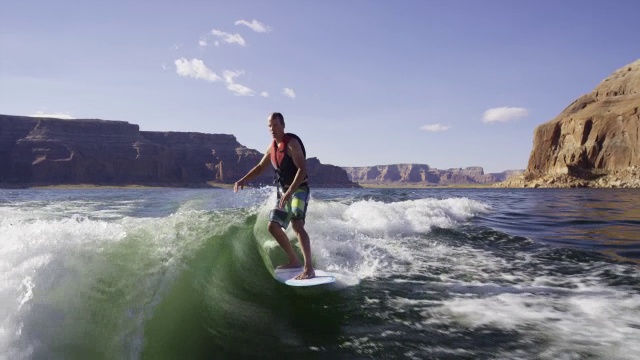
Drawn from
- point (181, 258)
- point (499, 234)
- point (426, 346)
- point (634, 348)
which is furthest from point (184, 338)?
Result: point (499, 234)

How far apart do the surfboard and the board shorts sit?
2.38 feet

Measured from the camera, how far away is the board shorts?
5.94 metres

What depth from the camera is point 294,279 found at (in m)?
5.56

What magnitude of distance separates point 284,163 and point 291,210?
782mm

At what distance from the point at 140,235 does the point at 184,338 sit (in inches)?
89.5

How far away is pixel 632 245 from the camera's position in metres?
9.42

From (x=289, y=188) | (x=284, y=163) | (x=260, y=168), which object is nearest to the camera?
(x=289, y=188)

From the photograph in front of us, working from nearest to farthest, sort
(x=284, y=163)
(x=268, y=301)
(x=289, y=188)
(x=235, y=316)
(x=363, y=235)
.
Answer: (x=235, y=316) < (x=268, y=301) < (x=289, y=188) < (x=284, y=163) < (x=363, y=235)

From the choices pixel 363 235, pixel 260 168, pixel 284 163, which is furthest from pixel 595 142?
pixel 284 163

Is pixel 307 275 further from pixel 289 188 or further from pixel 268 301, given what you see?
pixel 289 188

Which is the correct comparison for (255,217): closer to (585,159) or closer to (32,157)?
(585,159)

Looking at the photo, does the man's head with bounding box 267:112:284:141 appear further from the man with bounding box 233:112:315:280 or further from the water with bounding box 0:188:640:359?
the water with bounding box 0:188:640:359

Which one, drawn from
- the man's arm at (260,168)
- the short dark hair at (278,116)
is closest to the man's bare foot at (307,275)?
the man's arm at (260,168)

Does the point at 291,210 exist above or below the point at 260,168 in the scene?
below
